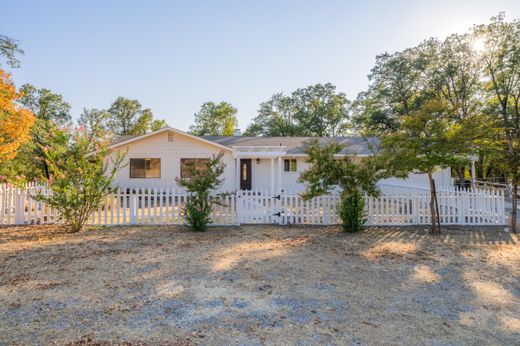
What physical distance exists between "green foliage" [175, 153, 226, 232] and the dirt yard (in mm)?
980

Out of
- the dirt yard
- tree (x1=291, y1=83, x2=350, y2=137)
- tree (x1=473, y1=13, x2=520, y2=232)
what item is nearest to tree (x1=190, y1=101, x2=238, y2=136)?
tree (x1=291, y1=83, x2=350, y2=137)

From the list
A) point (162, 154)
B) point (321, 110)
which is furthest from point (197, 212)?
point (321, 110)

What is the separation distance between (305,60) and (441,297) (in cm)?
1445

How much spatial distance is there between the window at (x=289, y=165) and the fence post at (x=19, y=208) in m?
12.9

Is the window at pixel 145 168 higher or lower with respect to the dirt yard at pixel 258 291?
higher

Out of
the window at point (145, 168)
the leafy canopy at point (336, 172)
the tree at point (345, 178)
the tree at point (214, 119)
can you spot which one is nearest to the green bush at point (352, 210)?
the tree at point (345, 178)

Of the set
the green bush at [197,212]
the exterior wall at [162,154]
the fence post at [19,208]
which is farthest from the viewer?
the exterior wall at [162,154]

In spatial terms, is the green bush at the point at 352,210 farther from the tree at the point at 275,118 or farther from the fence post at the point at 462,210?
the tree at the point at 275,118

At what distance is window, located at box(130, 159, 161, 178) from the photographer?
15.7 meters

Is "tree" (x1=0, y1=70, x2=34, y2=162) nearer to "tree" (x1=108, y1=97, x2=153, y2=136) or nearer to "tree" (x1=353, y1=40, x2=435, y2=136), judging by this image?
"tree" (x1=353, y1=40, x2=435, y2=136)

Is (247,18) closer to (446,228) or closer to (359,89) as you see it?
(446,228)

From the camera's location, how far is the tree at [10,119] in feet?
29.7

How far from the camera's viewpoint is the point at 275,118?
4106 centimetres

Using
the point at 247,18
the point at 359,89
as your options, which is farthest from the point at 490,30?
the point at 247,18
